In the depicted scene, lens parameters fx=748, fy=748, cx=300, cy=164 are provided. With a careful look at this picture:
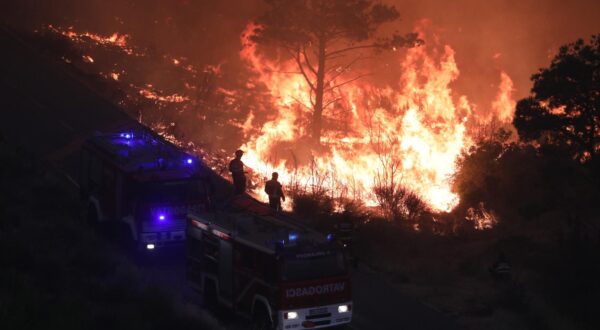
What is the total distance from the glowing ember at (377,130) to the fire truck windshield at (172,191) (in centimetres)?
1453

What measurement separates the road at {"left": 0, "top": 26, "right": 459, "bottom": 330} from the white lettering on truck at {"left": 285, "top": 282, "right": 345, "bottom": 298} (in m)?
2.27

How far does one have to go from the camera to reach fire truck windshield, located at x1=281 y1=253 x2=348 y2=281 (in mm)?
13938

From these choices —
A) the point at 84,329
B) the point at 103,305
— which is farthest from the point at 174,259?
the point at 84,329

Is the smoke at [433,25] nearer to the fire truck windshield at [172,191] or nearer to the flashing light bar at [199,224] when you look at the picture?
the fire truck windshield at [172,191]

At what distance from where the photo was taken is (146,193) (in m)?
18.9

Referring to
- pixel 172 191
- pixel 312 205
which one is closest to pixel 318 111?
pixel 312 205

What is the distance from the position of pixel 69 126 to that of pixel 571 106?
20918mm

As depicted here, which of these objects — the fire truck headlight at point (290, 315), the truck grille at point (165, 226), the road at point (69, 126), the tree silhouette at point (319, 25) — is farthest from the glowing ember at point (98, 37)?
the fire truck headlight at point (290, 315)

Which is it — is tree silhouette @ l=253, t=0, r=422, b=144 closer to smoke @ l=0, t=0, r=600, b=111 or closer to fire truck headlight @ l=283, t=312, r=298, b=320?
smoke @ l=0, t=0, r=600, b=111

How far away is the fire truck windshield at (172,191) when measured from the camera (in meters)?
19.0

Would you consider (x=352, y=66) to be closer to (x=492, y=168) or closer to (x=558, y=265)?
(x=492, y=168)

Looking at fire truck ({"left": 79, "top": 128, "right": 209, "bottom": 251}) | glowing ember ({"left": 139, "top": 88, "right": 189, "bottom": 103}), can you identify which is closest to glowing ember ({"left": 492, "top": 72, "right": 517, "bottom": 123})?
glowing ember ({"left": 139, "top": 88, "right": 189, "bottom": 103})

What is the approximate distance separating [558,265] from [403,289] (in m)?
4.31

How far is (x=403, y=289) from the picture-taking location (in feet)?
64.8
